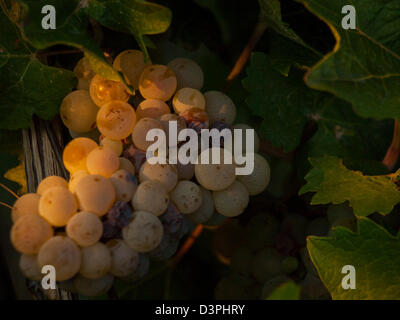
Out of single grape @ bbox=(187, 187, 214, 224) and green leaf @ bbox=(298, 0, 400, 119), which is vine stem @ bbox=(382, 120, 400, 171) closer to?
green leaf @ bbox=(298, 0, 400, 119)

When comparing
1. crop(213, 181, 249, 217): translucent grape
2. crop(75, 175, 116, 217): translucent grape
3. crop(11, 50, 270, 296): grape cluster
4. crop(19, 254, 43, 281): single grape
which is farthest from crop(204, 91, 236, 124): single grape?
crop(19, 254, 43, 281): single grape

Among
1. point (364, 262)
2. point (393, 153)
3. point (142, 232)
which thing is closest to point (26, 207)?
point (142, 232)

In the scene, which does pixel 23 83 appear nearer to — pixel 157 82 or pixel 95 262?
pixel 157 82

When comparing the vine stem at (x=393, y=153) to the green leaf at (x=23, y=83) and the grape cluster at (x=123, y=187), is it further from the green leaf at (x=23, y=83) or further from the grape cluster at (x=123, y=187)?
the green leaf at (x=23, y=83)

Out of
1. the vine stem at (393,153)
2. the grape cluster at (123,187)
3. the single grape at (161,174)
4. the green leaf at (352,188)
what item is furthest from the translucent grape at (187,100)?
the vine stem at (393,153)
